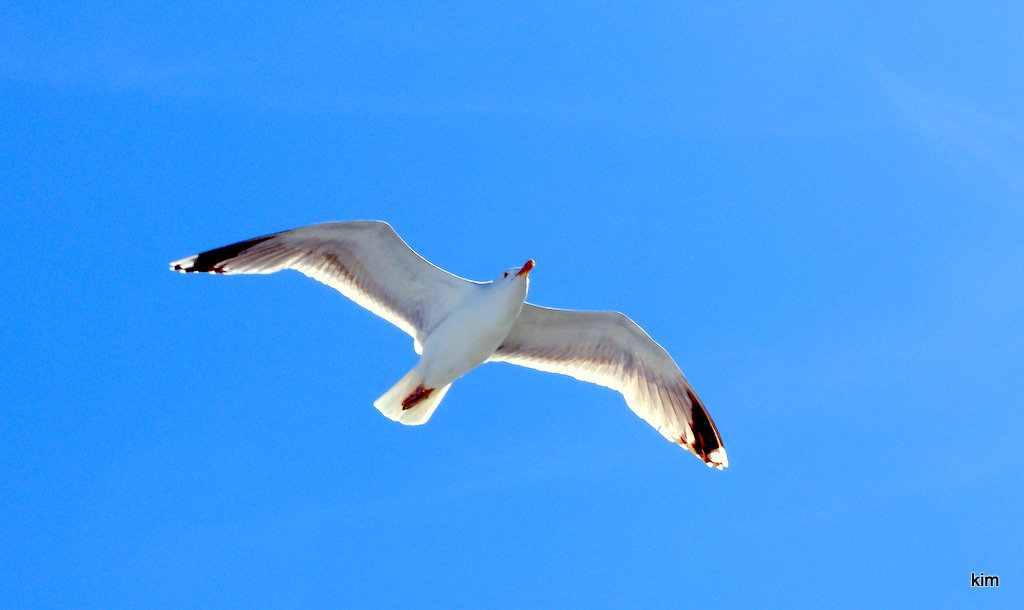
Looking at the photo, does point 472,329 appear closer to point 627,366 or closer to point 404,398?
point 404,398

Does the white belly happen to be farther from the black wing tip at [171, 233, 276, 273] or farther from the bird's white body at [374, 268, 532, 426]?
the black wing tip at [171, 233, 276, 273]

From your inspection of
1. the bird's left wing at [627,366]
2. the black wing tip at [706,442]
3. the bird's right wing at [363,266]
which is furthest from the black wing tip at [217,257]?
the black wing tip at [706,442]

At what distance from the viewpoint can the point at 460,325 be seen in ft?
31.0

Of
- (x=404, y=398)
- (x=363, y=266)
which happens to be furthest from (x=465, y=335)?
(x=363, y=266)

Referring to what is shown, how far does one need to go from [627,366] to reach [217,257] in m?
3.11

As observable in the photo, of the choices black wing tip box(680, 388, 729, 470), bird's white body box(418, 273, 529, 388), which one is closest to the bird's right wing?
bird's white body box(418, 273, 529, 388)

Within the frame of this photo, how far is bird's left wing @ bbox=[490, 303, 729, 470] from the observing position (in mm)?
10008

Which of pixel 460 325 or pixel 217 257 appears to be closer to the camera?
pixel 460 325

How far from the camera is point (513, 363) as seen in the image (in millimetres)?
10148

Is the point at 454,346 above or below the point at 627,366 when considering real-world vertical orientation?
below

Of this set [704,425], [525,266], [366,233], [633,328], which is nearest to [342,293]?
[366,233]

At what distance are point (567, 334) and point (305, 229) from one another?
82.2 inches

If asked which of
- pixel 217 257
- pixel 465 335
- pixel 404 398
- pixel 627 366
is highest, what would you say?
pixel 217 257

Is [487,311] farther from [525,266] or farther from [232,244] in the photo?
[232,244]
